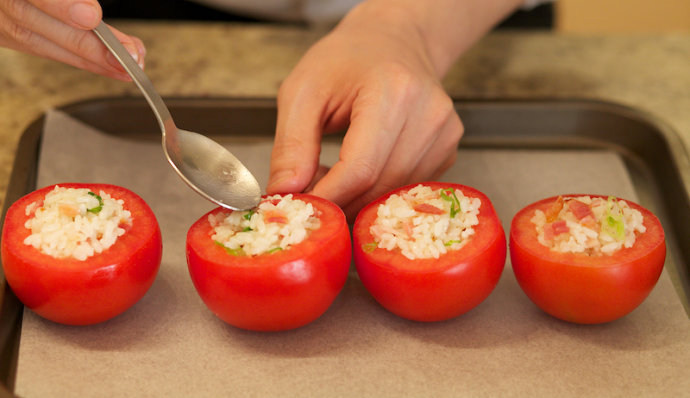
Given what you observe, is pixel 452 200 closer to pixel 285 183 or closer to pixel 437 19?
pixel 285 183

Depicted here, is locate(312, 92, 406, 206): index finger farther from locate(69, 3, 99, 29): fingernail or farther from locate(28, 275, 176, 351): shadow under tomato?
locate(69, 3, 99, 29): fingernail

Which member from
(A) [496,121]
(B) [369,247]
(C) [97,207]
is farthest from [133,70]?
(A) [496,121]

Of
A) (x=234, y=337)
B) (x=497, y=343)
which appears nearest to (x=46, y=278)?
(x=234, y=337)

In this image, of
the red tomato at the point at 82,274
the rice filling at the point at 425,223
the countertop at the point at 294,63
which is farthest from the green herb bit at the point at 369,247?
the countertop at the point at 294,63

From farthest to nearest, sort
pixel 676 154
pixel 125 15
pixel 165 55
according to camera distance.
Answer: pixel 125 15 → pixel 165 55 → pixel 676 154

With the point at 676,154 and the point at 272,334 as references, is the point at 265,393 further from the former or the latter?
the point at 676,154

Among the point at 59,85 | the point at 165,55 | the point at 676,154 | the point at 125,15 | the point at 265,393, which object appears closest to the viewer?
the point at 265,393

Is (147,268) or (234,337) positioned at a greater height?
(147,268)
